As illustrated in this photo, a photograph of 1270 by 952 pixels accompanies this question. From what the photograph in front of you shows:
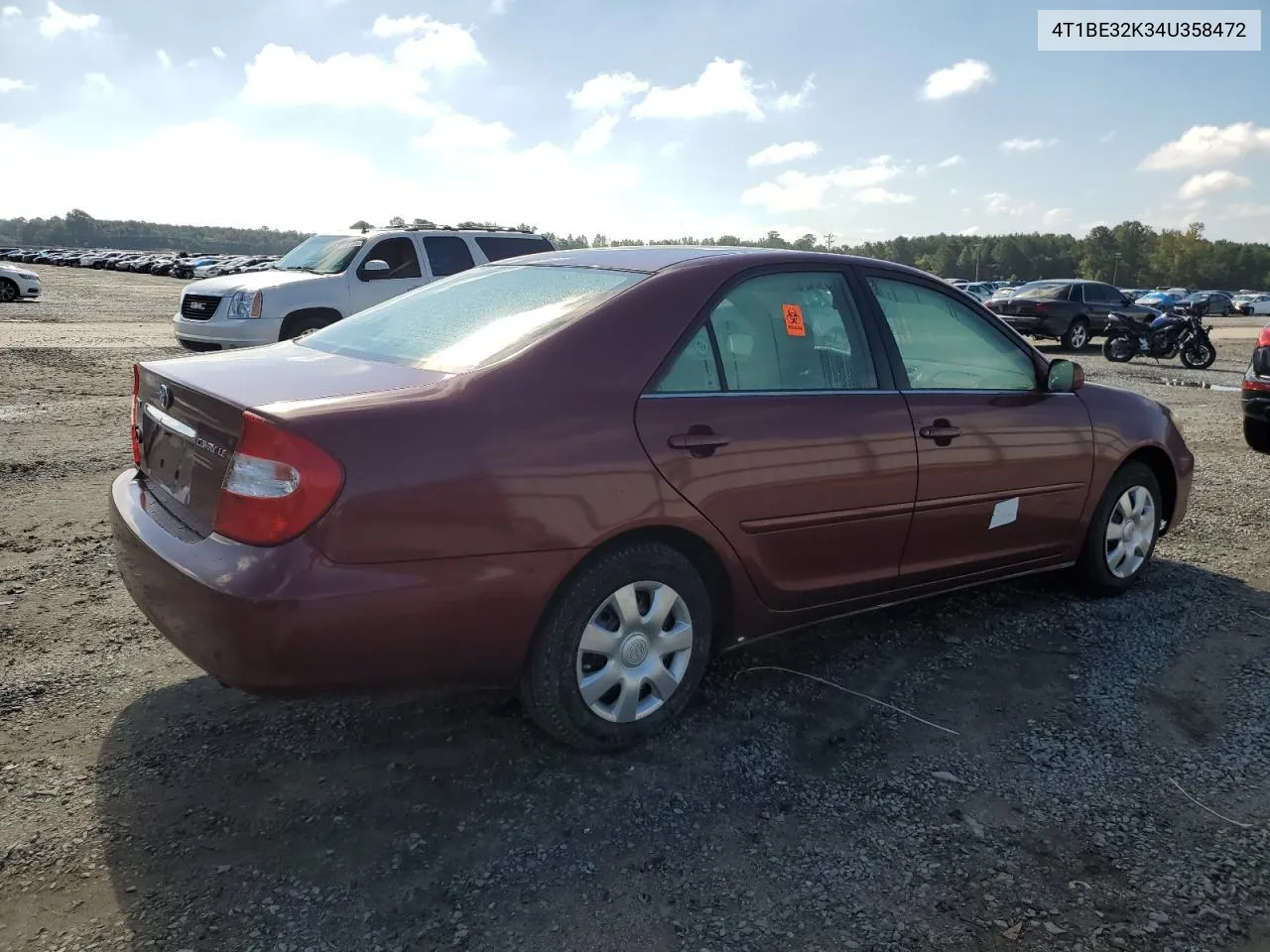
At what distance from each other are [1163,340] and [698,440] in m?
18.4

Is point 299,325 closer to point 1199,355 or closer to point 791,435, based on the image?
point 791,435

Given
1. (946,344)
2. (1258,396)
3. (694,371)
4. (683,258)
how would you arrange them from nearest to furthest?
(694,371) → (683,258) → (946,344) → (1258,396)

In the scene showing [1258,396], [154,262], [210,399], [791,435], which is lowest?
[1258,396]

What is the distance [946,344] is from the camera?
3992 mm

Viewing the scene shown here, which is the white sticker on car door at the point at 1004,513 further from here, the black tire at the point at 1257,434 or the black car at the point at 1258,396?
the black tire at the point at 1257,434

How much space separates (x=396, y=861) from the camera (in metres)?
2.51

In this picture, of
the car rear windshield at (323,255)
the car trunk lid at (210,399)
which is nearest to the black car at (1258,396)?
the car trunk lid at (210,399)

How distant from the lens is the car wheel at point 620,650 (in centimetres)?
288

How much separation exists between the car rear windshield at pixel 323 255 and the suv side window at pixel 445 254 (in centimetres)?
78

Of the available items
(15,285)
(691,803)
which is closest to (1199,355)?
(691,803)

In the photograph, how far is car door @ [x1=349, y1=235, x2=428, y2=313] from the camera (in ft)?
35.8

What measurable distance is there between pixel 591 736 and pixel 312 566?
3.48 feet

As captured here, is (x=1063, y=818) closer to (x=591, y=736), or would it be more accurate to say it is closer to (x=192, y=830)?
(x=591, y=736)

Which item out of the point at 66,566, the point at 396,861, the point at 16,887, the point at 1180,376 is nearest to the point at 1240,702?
the point at 396,861
